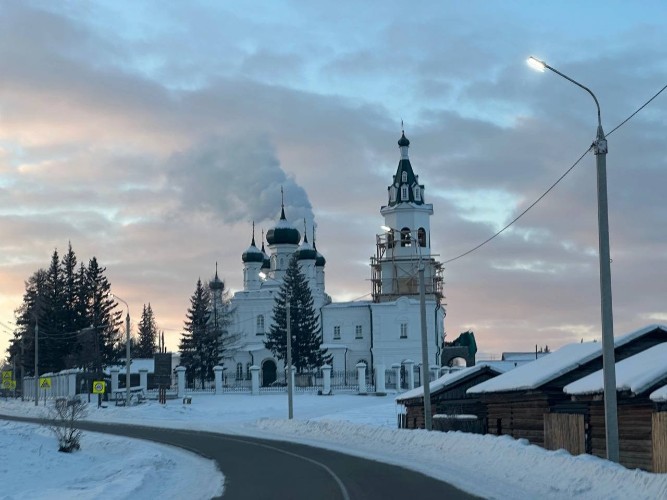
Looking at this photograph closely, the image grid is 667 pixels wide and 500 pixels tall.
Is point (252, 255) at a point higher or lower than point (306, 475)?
higher

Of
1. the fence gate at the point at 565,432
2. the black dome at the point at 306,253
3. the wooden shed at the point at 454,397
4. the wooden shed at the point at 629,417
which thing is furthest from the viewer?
the black dome at the point at 306,253

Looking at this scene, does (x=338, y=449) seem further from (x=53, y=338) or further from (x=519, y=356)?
(x=53, y=338)

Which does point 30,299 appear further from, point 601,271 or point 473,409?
point 601,271

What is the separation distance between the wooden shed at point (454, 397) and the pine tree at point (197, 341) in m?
45.4

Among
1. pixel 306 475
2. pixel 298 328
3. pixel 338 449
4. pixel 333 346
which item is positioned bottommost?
pixel 338 449

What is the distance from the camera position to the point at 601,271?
715 inches

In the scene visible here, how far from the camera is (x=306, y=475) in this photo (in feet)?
75.4

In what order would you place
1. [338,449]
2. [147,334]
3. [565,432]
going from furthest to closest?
[147,334], [338,449], [565,432]

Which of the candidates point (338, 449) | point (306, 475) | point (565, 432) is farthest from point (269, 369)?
point (306, 475)

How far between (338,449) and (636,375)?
38.1 feet

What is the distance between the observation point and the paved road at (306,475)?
742 inches

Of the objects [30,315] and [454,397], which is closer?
[454,397]

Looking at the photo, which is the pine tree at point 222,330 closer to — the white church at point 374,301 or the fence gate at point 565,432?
the white church at point 374,301

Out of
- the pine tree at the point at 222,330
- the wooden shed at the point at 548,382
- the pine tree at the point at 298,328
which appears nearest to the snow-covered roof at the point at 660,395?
the wooden shed at the point at 548,382
